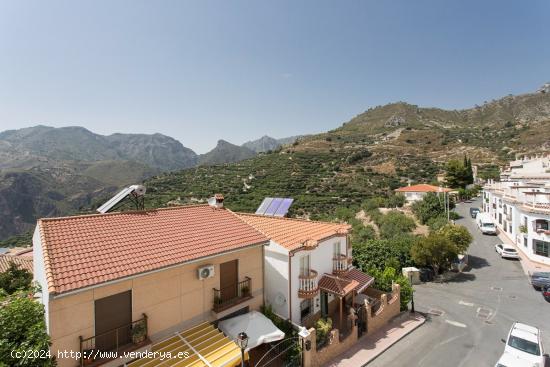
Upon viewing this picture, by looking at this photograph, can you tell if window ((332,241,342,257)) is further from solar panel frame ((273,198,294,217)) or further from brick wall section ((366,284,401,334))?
solar panel frame ((273,198,294,217))

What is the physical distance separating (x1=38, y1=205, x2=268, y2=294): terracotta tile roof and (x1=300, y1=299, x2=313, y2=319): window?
4.61m

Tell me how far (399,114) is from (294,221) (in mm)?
149547

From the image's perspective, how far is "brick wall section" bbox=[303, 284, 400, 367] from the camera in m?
11.7

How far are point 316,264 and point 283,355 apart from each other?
4845 millimetres

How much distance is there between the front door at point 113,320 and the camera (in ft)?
28.8

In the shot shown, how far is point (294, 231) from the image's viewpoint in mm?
16125

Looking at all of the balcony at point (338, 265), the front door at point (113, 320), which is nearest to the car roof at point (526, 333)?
the balcony at point (338, 265)

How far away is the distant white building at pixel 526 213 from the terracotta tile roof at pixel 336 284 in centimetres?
2221

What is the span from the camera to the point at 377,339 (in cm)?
1478

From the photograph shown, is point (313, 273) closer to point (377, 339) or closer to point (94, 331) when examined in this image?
point (377, 339)

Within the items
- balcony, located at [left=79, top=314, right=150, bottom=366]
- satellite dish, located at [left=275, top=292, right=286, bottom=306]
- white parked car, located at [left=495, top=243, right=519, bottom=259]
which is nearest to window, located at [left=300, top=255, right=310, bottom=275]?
satellite dish, located at [left=275, top=292, right=286, bottom=306]

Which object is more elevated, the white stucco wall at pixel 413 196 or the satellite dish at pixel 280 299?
the white stucco wall at pixel 413 196

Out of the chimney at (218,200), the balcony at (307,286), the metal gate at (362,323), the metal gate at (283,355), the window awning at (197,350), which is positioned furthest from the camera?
the chimney at (218,200)

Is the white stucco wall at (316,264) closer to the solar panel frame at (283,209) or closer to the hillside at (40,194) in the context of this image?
the solar panel frame at (283,209)
